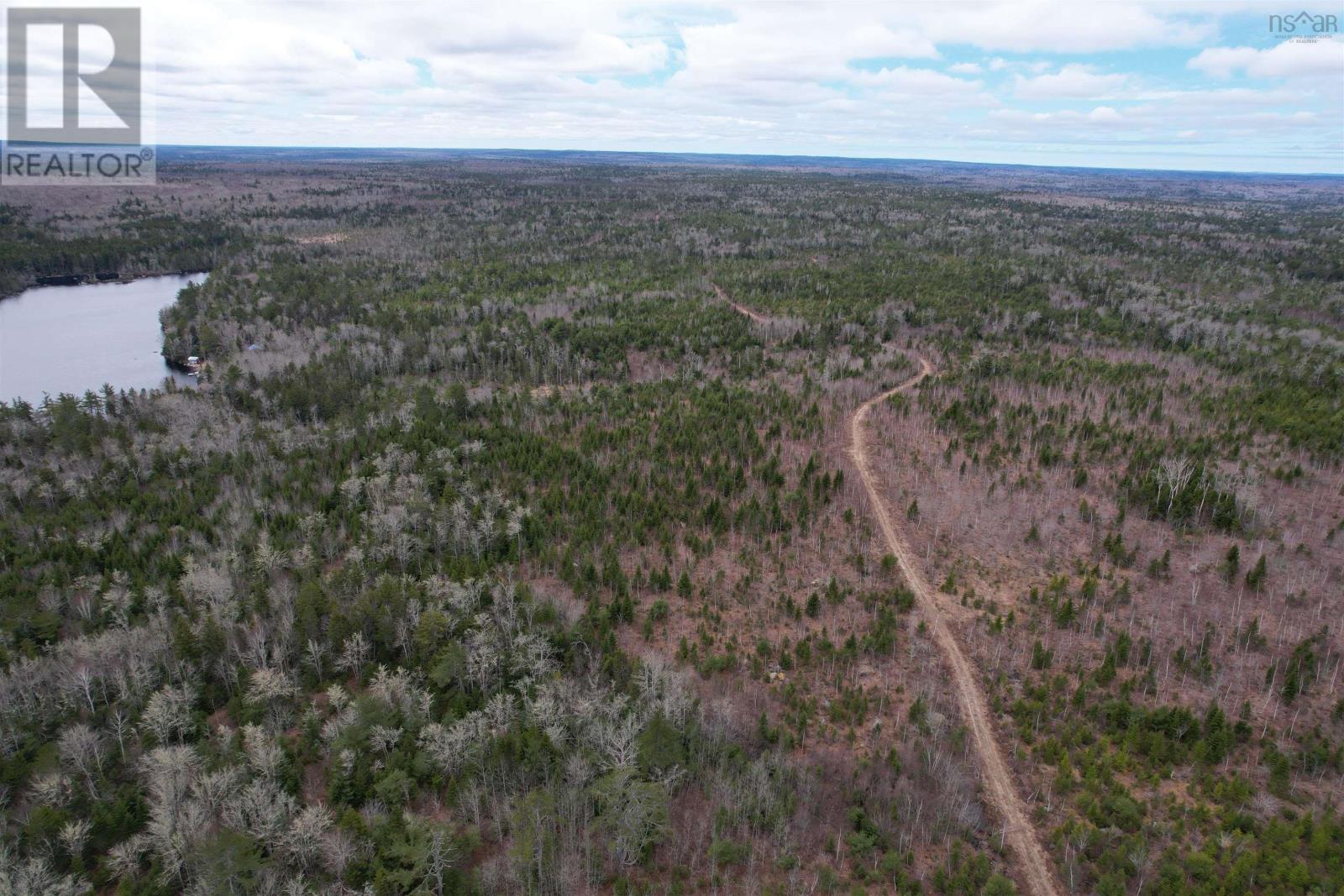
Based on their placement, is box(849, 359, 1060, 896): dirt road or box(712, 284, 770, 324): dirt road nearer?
box(849, 359, 1060, 896): dirt road

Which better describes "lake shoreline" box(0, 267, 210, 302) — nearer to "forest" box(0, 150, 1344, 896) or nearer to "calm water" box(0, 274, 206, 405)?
"calm water" box(0, 274, 206, 405)

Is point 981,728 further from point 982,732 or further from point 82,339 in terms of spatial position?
point 82,339

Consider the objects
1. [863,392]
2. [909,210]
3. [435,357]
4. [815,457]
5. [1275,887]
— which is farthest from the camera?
[909,210]

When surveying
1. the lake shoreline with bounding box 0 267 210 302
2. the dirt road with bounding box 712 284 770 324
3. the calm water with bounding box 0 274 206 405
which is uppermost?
the lake shoreline with bounding box 0 267 210 302

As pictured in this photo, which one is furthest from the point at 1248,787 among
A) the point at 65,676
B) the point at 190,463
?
the point at 190,463

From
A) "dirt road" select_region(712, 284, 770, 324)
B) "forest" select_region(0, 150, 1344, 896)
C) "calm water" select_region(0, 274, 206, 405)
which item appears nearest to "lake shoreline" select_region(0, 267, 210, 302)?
"calm water" select_region(0, 274, 206, 405)

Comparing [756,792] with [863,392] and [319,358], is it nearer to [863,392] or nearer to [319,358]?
[863,392]

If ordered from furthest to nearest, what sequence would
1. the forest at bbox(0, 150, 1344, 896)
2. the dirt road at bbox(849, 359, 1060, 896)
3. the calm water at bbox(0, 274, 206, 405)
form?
the calm water at bbox(0, 274, 206, 405) < the forest at bbox(0, 150, 1344, 896) < the dirt road at bbox(849, 359, 1060, 896)

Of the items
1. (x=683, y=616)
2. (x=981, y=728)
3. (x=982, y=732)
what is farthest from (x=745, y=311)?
(x=982, y=732)
